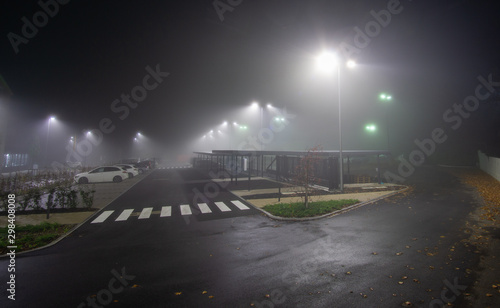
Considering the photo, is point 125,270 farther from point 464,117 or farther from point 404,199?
point 464,117

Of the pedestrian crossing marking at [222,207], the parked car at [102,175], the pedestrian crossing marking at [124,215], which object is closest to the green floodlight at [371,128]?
the pedestrian crossing marking at [222,207]

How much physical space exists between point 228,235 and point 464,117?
154ft

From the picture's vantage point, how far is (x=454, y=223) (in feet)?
31.2

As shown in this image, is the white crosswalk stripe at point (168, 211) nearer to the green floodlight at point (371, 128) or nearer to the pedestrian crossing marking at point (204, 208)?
the pedestrian crossing marking at point (204, 208)

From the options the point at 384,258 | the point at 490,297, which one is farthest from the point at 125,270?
the point at 490,297

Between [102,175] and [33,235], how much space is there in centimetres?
1749

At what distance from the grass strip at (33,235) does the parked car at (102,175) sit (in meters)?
16.3

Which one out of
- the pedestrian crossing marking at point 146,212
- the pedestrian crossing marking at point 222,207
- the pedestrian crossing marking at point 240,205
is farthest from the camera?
the pedestrian crossing marking at point 240,205

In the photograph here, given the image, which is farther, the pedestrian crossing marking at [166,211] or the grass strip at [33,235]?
the pedestrian crossing marking at [166,211]

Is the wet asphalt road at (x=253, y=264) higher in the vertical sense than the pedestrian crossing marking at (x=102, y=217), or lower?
higher

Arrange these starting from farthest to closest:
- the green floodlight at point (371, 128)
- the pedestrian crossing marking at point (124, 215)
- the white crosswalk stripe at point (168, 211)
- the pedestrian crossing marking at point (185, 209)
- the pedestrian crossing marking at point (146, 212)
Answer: the green floodlight at point (371, 128)
the pedestrian crossing marking at point (185, 209)
the pedestrian crossing marking at point (146, 212)
the white crosswalk stripe at point (168, 211)
the pedestrian crossing marking at point (124, 215)

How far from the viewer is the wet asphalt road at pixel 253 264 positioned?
15.6ft

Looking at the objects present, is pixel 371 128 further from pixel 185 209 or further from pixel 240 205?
pixel 185 209

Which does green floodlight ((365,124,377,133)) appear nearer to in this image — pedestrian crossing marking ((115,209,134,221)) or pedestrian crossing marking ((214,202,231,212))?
pedestrian crossing marking ((214,202,231,212))
